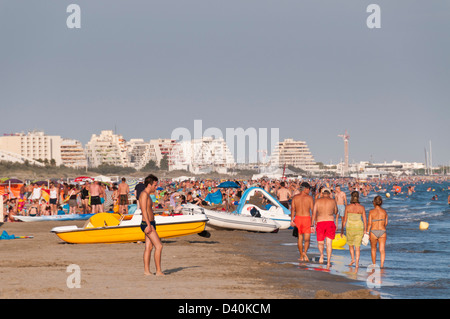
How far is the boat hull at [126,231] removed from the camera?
1441 cm

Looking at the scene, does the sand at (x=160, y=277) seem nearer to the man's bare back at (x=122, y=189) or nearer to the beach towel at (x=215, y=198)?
the man's bare back at (x=122, y=189)

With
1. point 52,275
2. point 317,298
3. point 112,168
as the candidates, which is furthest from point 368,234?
point 112,168

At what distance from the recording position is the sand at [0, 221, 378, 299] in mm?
8359

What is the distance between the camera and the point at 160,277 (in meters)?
9.65

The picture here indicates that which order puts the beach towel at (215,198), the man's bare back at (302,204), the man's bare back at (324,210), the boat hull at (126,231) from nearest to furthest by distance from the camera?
the man's bare back at (324,210)
the man's bare back at (302,204)
the boat hull at (126,231)
the beach towel at (215,198)

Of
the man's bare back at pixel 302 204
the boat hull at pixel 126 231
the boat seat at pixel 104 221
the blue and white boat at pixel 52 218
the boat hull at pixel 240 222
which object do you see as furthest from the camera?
the blue and white boat at pixel 52 218

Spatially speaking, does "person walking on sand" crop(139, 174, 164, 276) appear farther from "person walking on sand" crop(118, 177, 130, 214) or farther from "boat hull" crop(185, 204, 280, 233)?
"person walking on sand" crop(118, 177, 130, 214)

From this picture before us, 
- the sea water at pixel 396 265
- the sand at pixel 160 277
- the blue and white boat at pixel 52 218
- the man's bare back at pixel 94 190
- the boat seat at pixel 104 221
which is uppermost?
the man's bare back at pixel 94 190

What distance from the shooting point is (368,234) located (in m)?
12.4

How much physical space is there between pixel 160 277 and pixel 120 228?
16.3 ft

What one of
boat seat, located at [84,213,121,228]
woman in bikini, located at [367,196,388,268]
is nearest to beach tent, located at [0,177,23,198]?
boat seat, located at [84,213,121,228]

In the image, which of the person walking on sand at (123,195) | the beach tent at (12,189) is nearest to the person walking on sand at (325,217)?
the person walking on sand at (123,195)

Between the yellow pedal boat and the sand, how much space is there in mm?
235

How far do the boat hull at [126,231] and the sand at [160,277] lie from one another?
22cm
